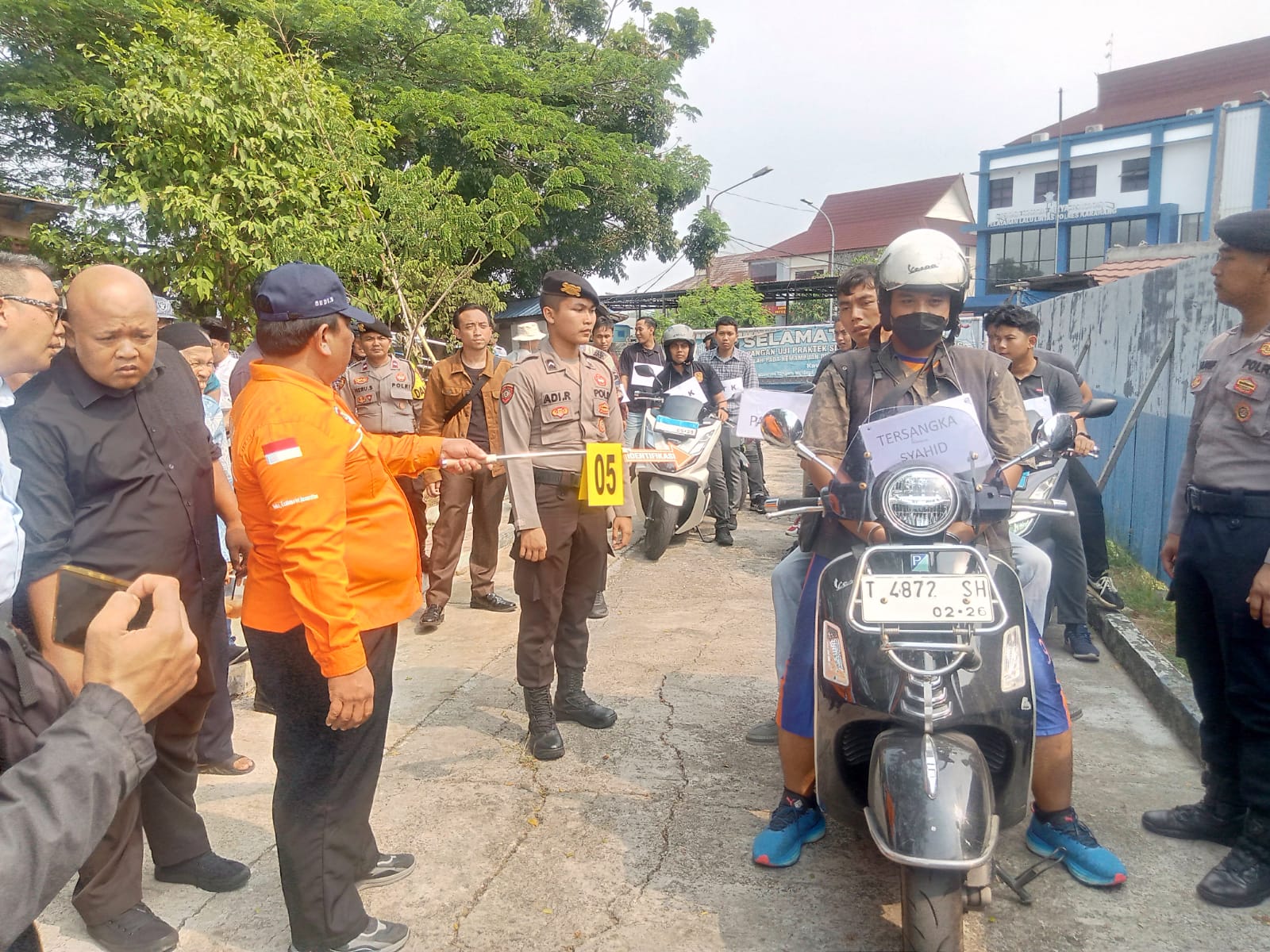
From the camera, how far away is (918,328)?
9.43 feet

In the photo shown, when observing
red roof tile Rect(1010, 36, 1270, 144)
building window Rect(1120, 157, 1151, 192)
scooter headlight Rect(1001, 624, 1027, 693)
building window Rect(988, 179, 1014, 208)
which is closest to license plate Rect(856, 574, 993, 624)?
scooter headlight Rect(1001, 624, 1027, 693)

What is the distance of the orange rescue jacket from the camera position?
7.27 ft

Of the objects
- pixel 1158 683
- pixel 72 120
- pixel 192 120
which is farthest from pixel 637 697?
pixel 72 120

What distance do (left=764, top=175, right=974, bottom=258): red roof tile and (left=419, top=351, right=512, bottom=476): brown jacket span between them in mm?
43084

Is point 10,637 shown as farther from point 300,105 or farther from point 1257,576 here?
point 300,105

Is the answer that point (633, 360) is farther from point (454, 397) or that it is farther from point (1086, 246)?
point (1086, 246)

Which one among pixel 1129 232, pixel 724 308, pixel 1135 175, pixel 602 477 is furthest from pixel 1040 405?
pixel 1135 175

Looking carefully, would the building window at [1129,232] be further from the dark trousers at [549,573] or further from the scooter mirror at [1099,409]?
the dark trousers at [549,573]

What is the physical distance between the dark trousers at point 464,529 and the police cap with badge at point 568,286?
1895 millimetres

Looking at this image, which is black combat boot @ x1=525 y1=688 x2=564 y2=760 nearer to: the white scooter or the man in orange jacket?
the man in orange jacket

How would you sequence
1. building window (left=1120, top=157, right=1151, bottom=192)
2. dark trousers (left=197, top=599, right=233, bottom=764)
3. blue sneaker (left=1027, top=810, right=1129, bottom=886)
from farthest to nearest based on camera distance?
1. building window (left=1120, top=157, right=1151, bottom=192)
2. dark trousers (left=197, top=599, right=233, bottom=764)
3. blue sneaker (left=1027, top=810, right=1129, bottom=886)

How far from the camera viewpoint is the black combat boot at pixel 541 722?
12.5 ft

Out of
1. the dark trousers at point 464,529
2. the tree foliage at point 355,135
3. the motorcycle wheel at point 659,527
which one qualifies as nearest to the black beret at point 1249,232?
the dark trousers at point 464,529

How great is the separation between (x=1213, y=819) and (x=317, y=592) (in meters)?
2.95
